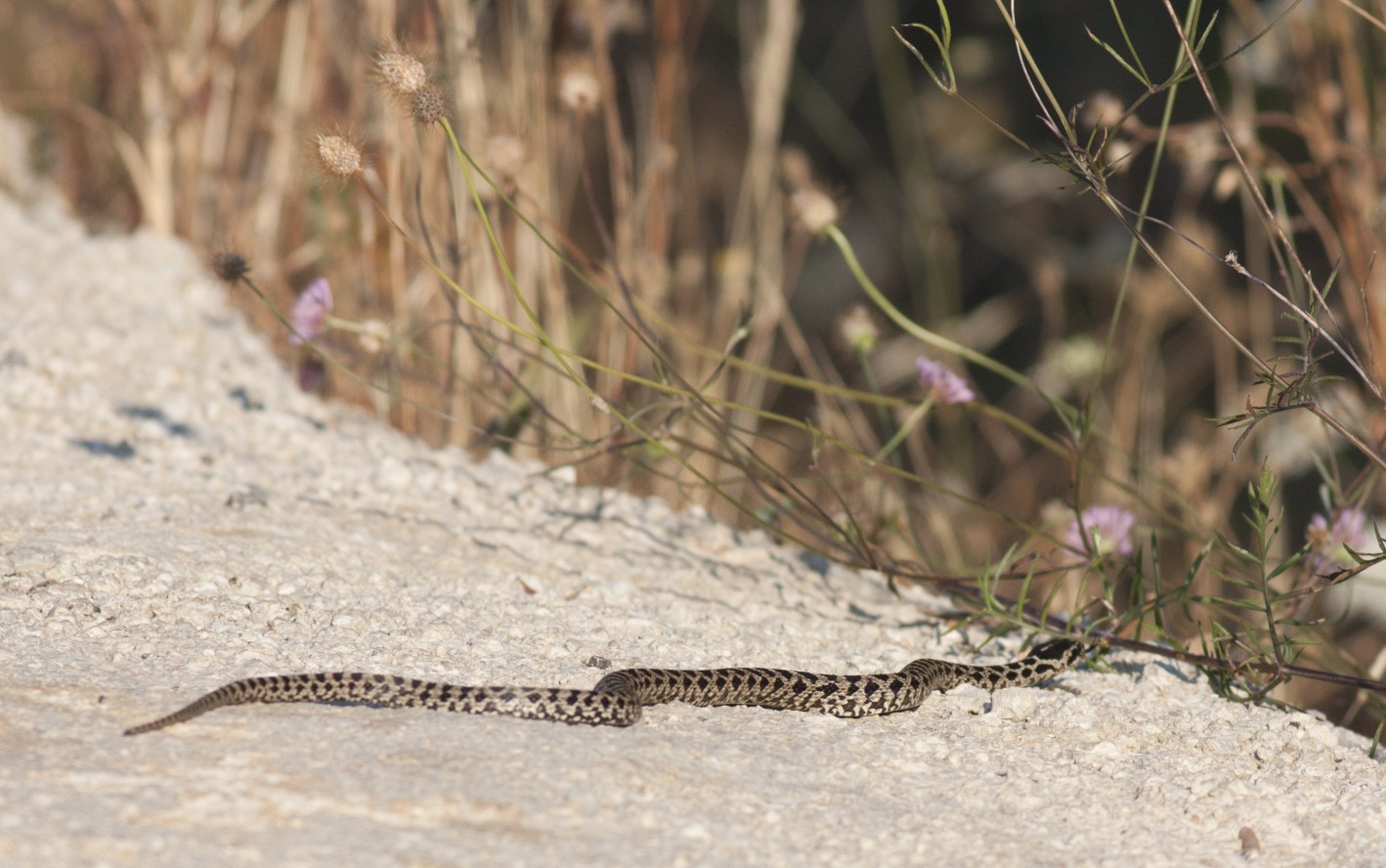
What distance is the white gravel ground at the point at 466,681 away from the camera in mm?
3225

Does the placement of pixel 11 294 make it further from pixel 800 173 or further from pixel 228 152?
pixel 800 173

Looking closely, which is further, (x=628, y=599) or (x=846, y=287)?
(x=846, y=287)

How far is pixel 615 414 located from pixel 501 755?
138 centimetres

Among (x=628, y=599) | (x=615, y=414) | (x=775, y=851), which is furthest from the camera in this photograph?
(x=628, y=599)

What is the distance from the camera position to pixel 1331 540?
4949mm

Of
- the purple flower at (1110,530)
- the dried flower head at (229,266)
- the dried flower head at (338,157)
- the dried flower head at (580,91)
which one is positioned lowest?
the purple flower at (1110,530)

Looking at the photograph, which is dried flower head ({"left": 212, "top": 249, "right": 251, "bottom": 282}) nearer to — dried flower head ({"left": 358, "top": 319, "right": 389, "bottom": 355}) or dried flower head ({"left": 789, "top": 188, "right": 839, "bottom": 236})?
dried flower head ({"left": 358, "top": 319, "right": 389, "bottom": 355})

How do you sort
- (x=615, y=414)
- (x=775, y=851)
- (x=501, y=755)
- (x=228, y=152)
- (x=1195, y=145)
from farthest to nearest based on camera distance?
(x=228, y=152) < (x=1195, y=145) < (x=615, y=414) < (x=501, y=755) < (x=775, y=851)

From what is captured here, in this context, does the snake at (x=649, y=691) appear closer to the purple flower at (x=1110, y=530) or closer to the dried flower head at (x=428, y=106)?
the purple flower at (x=1110, y=530)

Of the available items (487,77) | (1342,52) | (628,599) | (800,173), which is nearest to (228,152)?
(487,77)

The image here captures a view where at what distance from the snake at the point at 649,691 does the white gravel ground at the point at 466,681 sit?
0.06 metres

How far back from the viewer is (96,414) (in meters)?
5.96

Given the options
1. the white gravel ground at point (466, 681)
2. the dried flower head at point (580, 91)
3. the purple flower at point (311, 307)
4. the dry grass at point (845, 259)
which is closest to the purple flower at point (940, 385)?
the dry grass at point (845, 259)

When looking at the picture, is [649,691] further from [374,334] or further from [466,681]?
[374,334]
